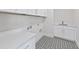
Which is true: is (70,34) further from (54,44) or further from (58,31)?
(54,44)

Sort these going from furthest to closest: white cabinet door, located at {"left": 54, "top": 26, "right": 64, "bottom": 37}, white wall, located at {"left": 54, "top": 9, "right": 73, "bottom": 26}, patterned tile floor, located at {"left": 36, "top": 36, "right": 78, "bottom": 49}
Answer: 1. white cabinet door, located at {"left": 54, "top": 26, "right": 64, "bottom": 37}
2. white wall, located at {"left": 54, "top": 9, "right": 73, "bottom": 26}
3. patterned tile floor, located at {"left": 36, "top": 36, "right": 78, "bottom": 49}

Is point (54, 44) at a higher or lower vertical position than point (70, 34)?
lower

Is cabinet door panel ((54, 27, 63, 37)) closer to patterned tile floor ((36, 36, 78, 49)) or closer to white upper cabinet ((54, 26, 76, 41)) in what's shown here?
white upper cabinet ((54, 26, 76, 41))

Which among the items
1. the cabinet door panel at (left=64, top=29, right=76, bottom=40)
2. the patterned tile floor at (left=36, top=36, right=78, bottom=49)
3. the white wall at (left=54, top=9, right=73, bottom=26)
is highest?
the white wall at (left=54, top=9, right=73, bottom=26)

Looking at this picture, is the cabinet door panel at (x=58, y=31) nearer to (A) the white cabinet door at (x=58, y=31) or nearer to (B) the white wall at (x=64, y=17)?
(A) the white cabinet door at (x=58, y=31)

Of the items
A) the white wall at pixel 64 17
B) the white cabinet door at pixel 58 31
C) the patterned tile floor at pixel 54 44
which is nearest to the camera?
the patterned tile floor at pixel 54 44

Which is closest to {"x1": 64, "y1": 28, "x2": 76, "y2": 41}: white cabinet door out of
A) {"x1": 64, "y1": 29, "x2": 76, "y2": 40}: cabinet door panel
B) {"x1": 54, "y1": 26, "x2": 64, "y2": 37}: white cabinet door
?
{"x1": 64, "y1": 29, "x2": 76, "y2": 40}: cabinet door panel

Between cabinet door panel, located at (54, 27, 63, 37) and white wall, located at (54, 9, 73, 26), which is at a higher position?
white wall, located at (54, 9, 73, 26)

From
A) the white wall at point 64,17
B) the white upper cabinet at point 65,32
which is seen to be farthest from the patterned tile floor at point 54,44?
the white wall at point 64,17

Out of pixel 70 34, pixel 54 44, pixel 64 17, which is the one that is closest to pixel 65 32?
pixel 70 34
